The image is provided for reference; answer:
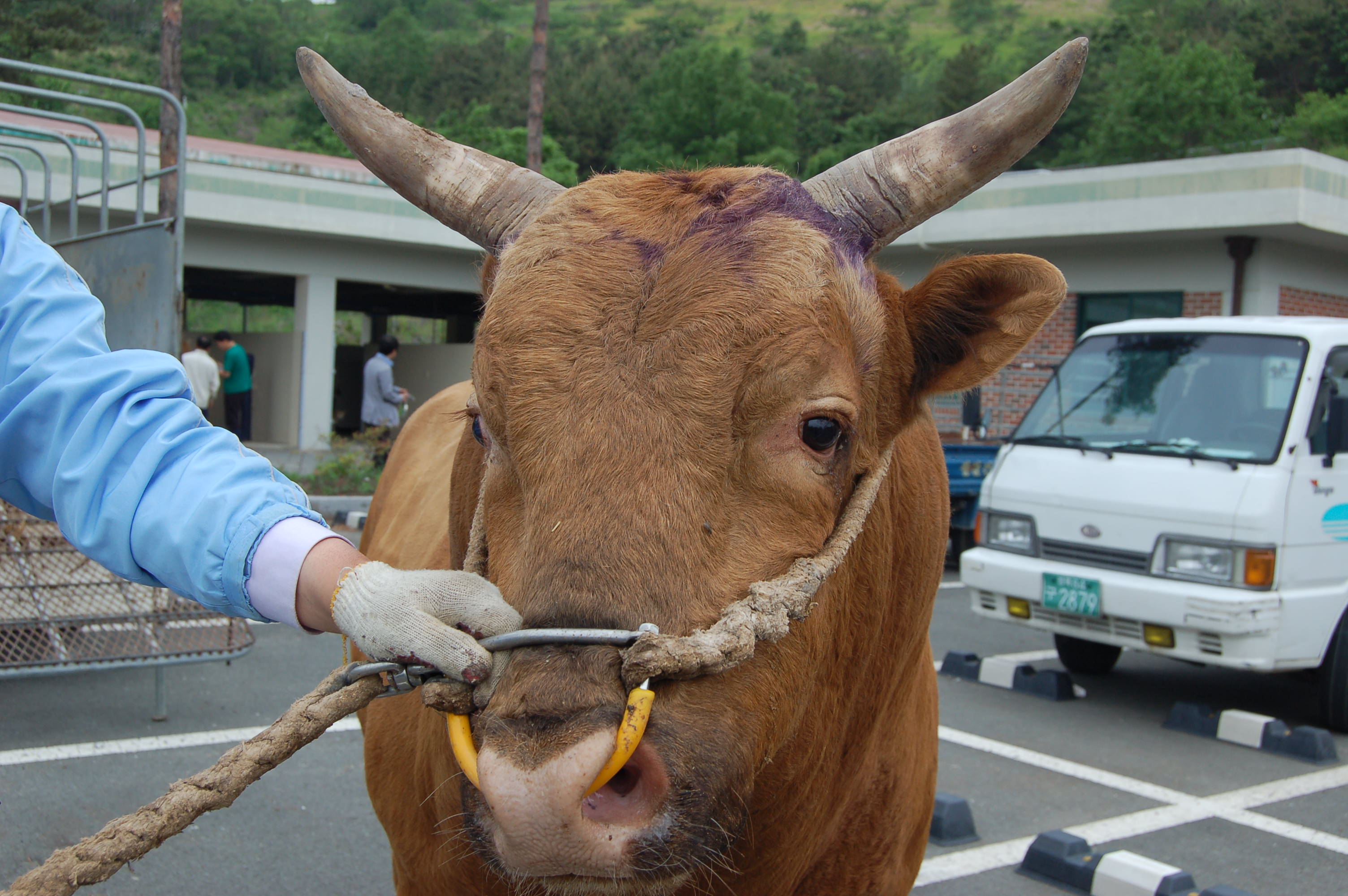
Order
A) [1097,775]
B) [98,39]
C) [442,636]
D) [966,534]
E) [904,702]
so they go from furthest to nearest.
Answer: [98,39], [966,534], [1097,775], [904,702], [442,636]

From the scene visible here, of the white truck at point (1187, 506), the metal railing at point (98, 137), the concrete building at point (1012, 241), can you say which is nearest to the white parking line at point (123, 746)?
the metal railing at point (98, 137)

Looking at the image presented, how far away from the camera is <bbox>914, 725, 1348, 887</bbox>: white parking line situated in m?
4.81

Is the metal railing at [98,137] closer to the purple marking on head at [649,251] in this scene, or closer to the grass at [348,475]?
the purple marking on head at [649,251]

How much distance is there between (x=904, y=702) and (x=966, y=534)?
9504mm

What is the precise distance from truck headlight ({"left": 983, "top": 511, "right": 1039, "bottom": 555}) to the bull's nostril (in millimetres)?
6523

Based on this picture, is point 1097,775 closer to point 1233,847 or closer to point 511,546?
point 1233,847

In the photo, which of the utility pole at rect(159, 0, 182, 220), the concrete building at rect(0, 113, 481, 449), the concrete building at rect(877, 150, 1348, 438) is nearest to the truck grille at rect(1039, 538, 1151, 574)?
the concrete building at rect(877, 150, 1348, 438)

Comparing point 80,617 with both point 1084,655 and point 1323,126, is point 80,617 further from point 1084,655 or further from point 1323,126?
point 1323,126

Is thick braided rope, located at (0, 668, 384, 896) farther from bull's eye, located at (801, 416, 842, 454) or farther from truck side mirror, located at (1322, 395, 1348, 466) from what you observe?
truck side mirror, located at (1322, 395, 1348, 466)

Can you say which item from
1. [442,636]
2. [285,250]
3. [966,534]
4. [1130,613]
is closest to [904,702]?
[442,636]

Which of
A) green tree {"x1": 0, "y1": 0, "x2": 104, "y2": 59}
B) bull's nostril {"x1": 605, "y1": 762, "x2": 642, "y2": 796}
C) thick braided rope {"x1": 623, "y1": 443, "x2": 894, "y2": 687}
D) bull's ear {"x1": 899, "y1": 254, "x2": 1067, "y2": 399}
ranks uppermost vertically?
green tree {"x1": 0, "y1": 0, "x2": 104, "y2": 59}

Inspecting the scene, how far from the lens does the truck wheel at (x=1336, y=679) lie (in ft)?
22.4

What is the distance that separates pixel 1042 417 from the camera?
27.0 ft

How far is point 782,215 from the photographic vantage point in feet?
7.16
